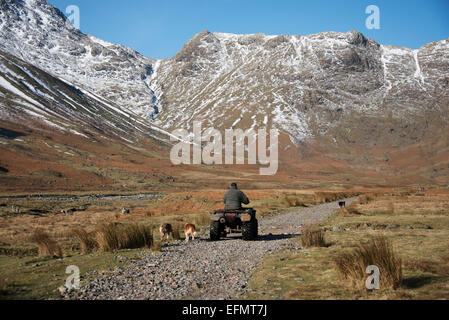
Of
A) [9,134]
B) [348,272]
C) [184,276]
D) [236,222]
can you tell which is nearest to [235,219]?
[236,222]

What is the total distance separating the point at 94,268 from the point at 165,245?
5714 mm

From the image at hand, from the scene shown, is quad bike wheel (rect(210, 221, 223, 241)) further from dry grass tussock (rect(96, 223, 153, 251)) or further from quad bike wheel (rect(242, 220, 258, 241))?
dry grass tussock (rect(96, 223, 153, 251))

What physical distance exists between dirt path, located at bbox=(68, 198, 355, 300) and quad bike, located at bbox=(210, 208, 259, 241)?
178 cm

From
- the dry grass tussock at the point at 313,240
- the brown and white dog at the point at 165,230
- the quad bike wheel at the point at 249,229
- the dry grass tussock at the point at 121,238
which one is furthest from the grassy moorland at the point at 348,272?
the brown and white dog at the point at 165,230

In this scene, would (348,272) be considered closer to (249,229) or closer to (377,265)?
(377,265)

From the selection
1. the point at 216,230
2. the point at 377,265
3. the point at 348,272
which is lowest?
the point at 216,230

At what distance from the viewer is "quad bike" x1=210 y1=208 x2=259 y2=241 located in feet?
54.9

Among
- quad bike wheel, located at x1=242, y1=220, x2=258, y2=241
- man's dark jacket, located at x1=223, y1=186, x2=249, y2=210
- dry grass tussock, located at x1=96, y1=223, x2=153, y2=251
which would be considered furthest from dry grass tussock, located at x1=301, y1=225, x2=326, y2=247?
dry grass tussock, located at x1=96, y1=223, x2=153, y2=251

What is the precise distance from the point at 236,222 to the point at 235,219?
0.23 m

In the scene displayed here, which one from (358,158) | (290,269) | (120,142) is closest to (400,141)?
(358,158)

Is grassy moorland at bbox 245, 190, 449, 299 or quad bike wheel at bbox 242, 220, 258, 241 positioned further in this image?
quad bike wheel at bbox 242, 220, 258, 241

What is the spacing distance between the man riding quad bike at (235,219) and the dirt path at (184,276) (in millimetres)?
1828

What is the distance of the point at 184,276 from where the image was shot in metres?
9.76
